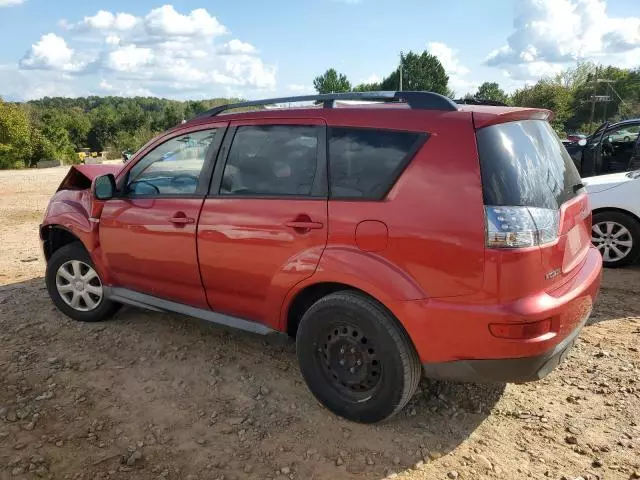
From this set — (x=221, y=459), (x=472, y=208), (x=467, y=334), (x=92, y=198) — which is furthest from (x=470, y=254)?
(x=92, y=198)

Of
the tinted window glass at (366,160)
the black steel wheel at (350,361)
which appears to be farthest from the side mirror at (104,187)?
the black steel wheel at (350,361)

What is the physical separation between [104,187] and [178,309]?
1128 mm

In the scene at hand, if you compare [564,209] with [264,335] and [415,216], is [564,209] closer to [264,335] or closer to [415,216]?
[415,216]

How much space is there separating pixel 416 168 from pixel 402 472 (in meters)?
1.55

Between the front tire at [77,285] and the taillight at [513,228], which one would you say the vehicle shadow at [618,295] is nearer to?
the taillight at [513,228]

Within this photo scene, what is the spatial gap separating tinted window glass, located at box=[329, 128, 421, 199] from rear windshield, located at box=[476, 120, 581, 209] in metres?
0.39

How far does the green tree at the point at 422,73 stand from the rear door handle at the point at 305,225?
3356 inches

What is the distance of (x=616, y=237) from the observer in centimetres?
584

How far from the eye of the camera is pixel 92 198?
168 inches

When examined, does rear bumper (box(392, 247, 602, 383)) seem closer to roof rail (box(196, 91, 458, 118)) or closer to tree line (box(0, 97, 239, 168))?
roof rail (box(196, 91, 458, 118))

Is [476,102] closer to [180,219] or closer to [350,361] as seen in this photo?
[350,361]

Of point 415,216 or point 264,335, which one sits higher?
point 415,216

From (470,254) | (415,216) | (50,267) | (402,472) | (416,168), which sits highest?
(416,168)

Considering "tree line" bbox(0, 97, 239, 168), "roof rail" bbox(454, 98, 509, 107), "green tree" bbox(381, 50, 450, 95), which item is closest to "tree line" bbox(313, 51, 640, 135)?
"green tree" bbox(381, 50, 450, 95)
